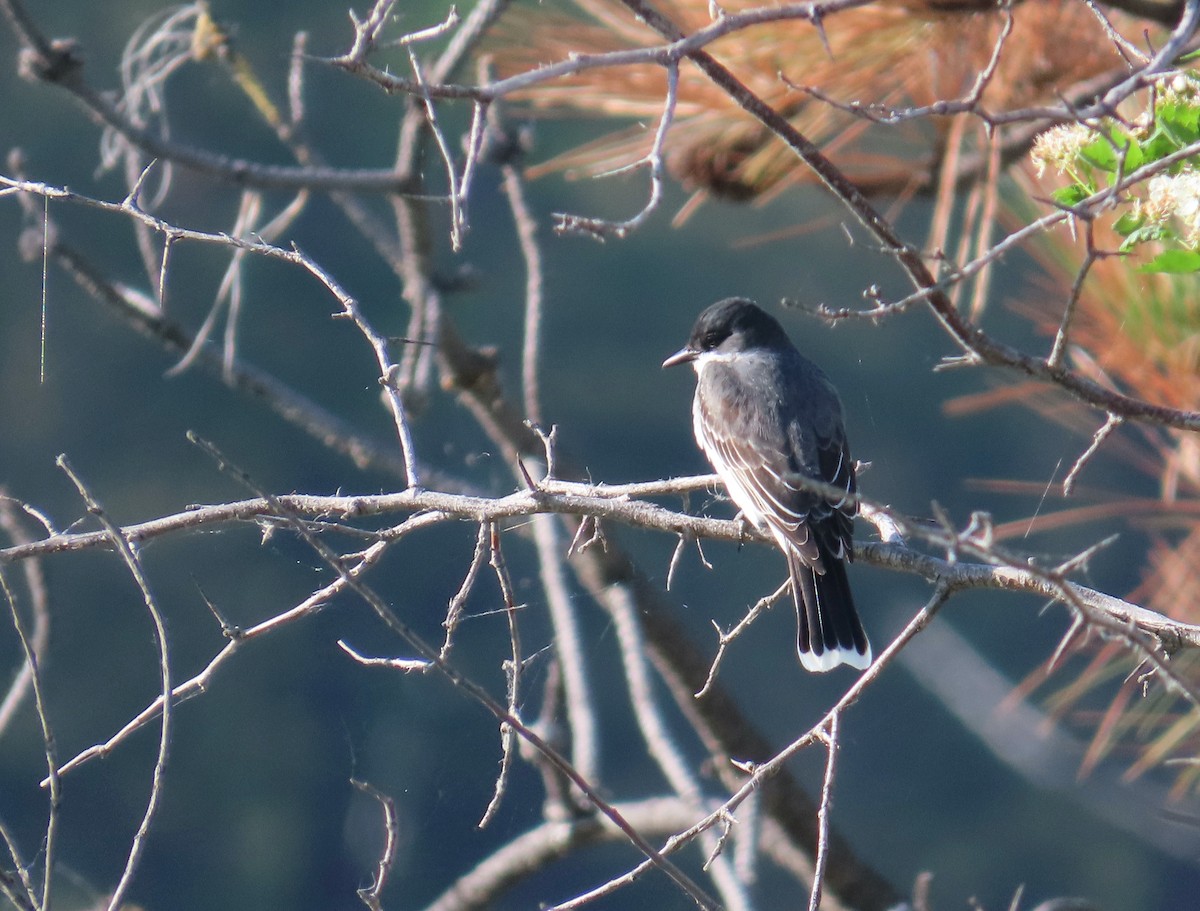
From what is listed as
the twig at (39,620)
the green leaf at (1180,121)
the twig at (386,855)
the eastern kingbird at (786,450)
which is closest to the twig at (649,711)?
the eastern kingbird at (786,450)

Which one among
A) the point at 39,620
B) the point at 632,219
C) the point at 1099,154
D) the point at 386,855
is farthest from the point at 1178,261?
the point at 39,620

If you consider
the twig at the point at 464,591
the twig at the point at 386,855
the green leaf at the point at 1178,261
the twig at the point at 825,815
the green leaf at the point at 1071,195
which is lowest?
the twig at the point at 386,855

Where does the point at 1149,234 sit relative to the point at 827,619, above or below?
above

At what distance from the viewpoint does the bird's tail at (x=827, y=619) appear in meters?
2.97

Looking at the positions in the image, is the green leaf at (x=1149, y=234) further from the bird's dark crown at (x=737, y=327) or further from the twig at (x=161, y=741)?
the bird's dark crown at (x=737, y=327)

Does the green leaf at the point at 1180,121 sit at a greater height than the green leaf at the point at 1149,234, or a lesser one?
greater

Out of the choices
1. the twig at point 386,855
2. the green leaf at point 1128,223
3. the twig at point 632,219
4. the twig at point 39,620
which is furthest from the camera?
the twig at point 39,620

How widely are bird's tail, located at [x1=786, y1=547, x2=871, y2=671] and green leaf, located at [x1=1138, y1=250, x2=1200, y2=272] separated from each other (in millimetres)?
1343

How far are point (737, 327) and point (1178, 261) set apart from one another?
2.13 meters

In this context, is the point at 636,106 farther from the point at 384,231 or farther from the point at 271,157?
the point at 271,157

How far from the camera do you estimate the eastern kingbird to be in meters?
2.96

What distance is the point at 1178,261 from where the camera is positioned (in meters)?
1.71

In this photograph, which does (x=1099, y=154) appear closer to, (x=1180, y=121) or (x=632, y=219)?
(x=1180, y=121)

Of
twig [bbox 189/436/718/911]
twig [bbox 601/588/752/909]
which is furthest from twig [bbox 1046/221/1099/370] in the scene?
twig [bbox 601/588/752/909]
